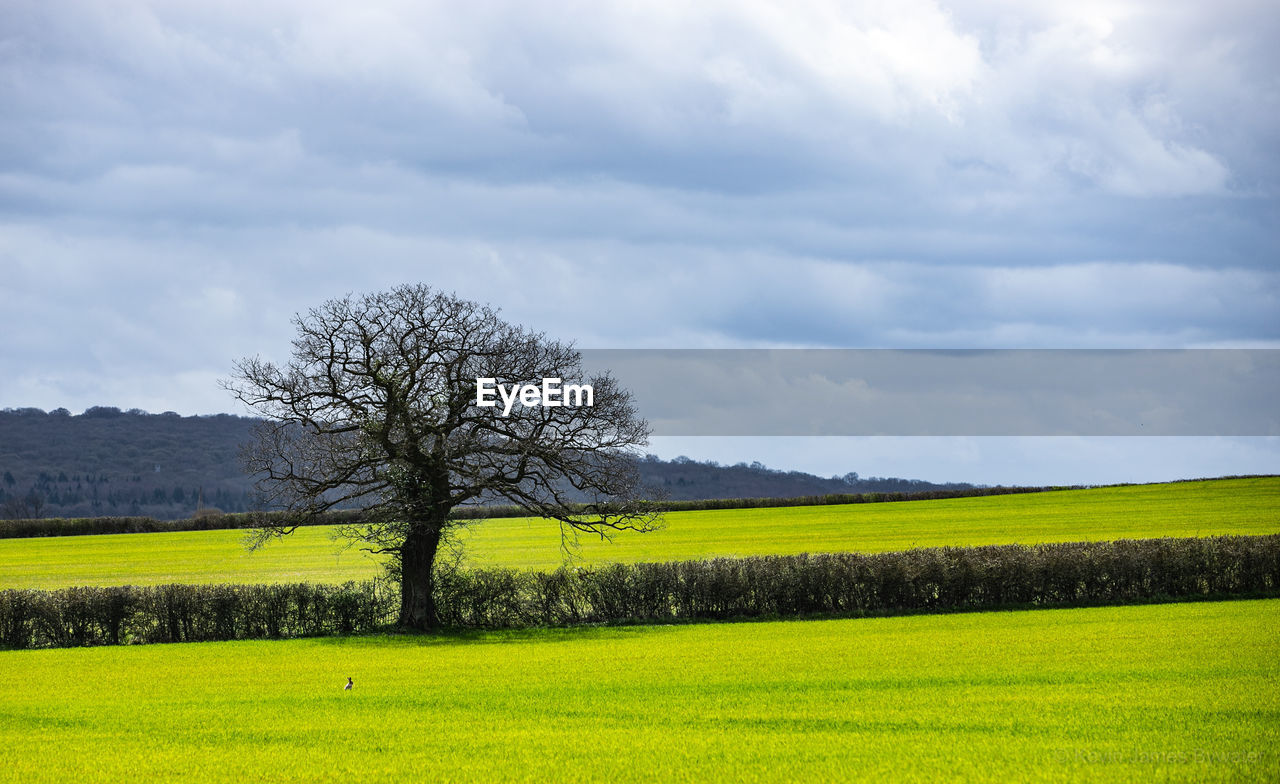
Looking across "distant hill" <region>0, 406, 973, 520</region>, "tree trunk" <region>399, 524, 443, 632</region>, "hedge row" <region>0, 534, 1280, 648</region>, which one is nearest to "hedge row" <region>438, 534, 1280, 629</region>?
"hedge row" <region>0, 534, 1280, 648</region>

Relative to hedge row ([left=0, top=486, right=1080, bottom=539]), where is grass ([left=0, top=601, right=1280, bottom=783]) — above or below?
below

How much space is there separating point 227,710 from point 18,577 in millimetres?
39962

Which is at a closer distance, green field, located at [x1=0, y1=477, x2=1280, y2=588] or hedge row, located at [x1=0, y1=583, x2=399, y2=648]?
hedge row, located at [x1=0, y1=583, x2=399, y2=648]

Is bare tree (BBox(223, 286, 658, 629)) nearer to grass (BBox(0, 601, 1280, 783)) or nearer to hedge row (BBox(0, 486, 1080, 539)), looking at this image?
grass (BBox(0, 601, 1280, 783))

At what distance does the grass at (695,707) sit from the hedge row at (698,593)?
2926 millimetres

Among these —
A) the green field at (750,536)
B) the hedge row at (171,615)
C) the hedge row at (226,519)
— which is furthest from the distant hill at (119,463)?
the hedge row at (171,615)

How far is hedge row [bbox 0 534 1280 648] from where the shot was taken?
92.6ft

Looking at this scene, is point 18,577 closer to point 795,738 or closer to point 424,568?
point 424,568

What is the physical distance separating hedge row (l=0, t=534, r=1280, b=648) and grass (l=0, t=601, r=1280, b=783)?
293cm

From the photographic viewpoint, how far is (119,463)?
16338 centimetres

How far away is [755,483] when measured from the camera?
102688 mm

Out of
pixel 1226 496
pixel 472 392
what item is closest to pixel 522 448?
pixel 472 392

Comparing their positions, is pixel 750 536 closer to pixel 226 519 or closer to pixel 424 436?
pixel 424 436

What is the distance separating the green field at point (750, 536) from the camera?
46.4 m
